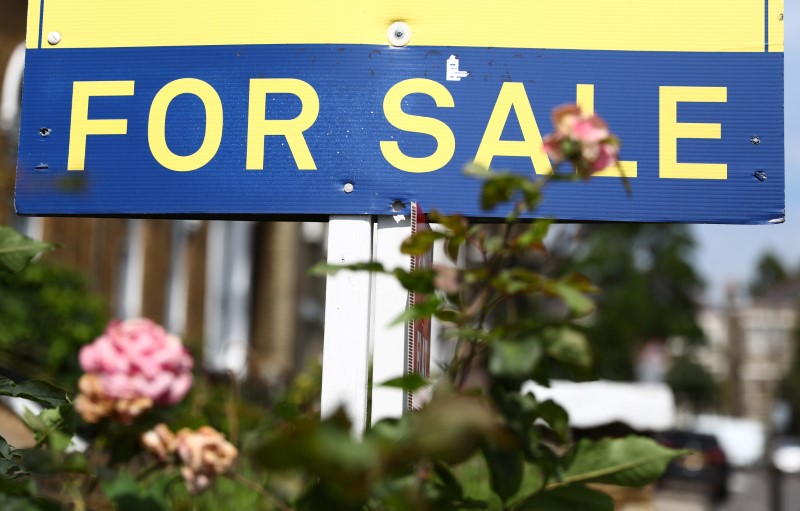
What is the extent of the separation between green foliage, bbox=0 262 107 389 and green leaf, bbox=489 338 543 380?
7799 millimetres

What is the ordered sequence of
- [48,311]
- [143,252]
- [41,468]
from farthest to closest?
[143,252], [48,311], [41,468]

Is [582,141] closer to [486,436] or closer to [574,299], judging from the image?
[574,299]

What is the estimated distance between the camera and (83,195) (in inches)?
93.2

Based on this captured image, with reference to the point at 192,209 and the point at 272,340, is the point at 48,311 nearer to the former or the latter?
the point at 192,209

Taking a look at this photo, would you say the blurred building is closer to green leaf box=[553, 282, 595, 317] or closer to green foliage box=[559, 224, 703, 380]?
green foliage box=[559, 224, 703, 380]

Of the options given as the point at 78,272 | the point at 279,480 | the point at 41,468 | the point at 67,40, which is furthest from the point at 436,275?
the point at 78,272

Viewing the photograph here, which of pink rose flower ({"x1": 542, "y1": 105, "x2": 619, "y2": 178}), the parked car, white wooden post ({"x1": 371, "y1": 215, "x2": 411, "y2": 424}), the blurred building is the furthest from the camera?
the blurred building

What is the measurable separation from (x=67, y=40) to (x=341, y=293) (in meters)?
0.85

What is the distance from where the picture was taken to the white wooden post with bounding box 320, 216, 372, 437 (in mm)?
2160

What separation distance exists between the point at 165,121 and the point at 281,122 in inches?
9.9

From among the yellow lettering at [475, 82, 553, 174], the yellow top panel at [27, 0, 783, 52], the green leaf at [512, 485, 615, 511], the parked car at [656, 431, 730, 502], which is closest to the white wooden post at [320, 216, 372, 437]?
the yellow lettering at [475, 82, 553, 174]

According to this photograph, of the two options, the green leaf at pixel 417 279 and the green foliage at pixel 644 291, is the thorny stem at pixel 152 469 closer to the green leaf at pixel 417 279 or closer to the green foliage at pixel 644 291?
the green leaf at pixel 417 279

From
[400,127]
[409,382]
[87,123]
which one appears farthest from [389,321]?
[409,382]

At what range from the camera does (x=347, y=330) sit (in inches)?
86.4
